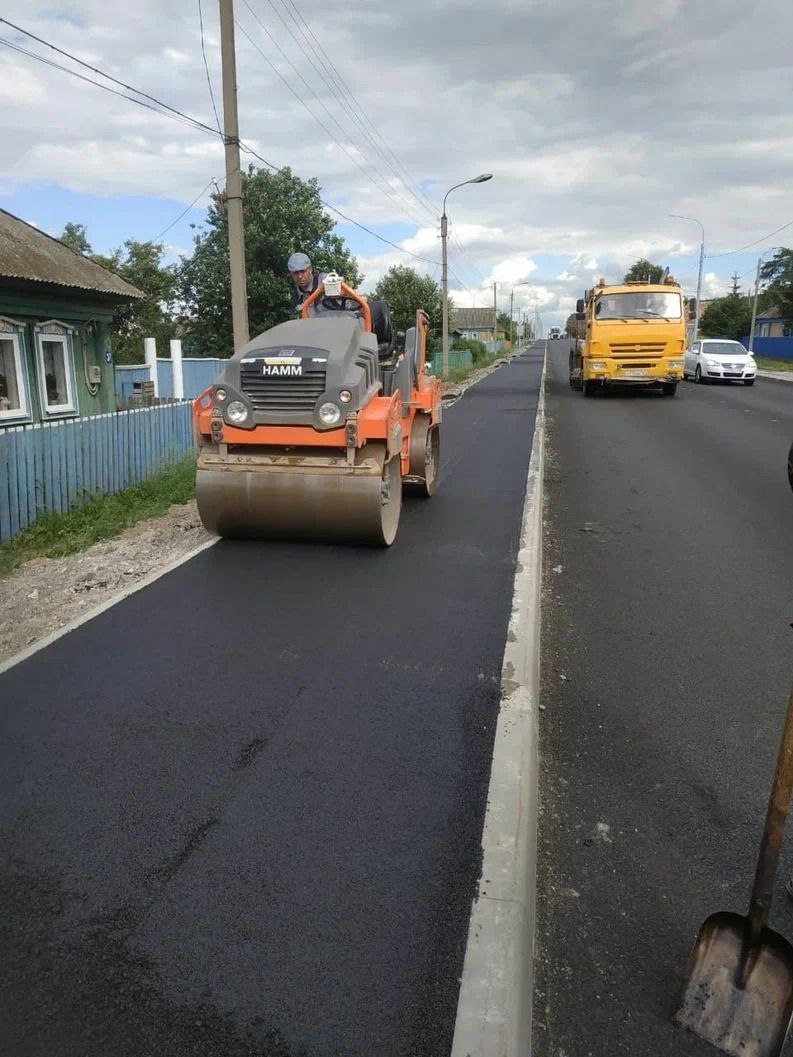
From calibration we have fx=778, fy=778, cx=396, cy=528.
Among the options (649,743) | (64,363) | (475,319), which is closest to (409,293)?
(64,363)

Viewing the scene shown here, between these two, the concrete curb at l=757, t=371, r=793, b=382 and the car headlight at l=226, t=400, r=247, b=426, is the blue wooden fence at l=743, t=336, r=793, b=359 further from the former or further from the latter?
the car headlight at l=226, t=400, r=247, b=426

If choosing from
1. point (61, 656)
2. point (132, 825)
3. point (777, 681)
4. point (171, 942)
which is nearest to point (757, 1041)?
point (171, 942)

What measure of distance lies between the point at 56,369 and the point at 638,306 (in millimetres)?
13871

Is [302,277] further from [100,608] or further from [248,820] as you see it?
[248,820]

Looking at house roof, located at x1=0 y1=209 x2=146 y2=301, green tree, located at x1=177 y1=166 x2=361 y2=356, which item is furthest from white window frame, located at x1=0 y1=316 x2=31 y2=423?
green tree, located at x1=177 y1=166 x2=361 y2=356

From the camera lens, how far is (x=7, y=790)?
330cm

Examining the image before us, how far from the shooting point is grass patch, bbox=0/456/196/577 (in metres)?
7.23

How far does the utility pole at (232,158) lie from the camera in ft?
36.9

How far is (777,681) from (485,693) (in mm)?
1660

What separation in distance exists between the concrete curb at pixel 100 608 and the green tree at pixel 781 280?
55313 millimetres

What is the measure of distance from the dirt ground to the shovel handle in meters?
4.25

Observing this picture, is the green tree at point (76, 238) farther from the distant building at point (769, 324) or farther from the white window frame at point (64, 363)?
the distant building at point (769, 324)

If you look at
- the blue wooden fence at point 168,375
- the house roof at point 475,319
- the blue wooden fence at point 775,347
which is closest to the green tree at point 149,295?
the blue wooden fence at point 168,375

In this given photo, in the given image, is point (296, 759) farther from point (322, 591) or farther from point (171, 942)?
point (322, 591)
